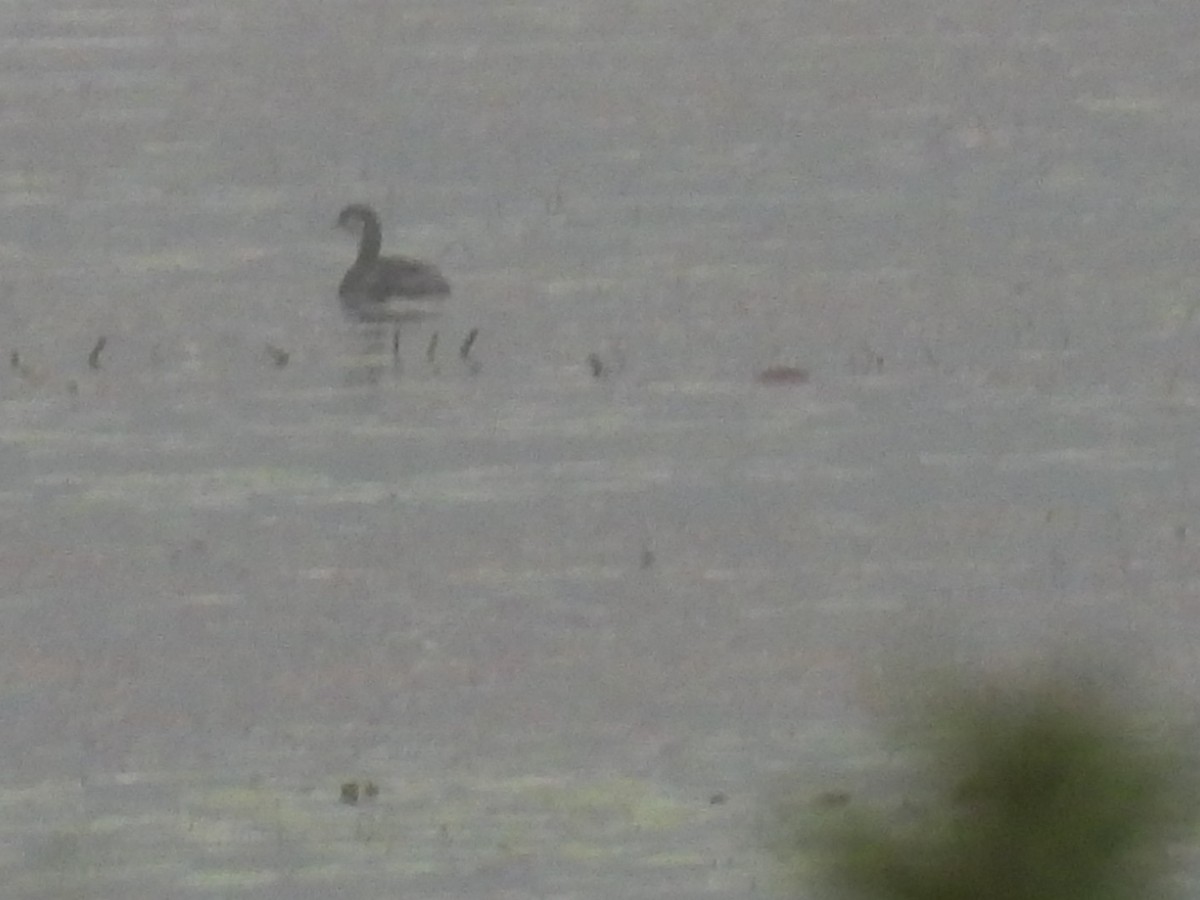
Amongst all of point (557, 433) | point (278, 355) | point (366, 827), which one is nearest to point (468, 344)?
point (278, 355)

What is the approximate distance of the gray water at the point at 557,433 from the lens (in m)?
2.89

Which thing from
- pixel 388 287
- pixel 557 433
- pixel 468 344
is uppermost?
pixel 557 433

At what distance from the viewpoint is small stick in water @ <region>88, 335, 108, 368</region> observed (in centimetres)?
610

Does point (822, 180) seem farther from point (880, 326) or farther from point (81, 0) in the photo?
point (81, 0)

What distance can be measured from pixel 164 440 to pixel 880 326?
1854 millimetres

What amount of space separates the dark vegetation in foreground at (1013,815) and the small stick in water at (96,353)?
5.60m

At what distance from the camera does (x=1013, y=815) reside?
55 centimetres

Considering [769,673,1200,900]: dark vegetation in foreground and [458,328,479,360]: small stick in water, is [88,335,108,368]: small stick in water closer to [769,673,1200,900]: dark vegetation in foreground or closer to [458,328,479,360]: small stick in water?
[458,328,479,360]: small stick in water

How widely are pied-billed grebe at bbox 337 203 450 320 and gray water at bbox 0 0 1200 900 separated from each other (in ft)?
0.30

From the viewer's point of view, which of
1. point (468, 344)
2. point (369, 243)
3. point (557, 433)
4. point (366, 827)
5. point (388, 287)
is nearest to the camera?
point (366, 827)

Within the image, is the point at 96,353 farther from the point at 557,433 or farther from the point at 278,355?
the point at 557,433

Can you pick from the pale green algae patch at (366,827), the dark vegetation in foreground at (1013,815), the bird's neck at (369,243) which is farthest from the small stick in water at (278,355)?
the dark vegetation in foreground at (1013,815)

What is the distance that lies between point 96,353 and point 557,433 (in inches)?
52.3

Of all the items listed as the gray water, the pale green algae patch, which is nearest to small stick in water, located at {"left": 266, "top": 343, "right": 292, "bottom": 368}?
the gray water
